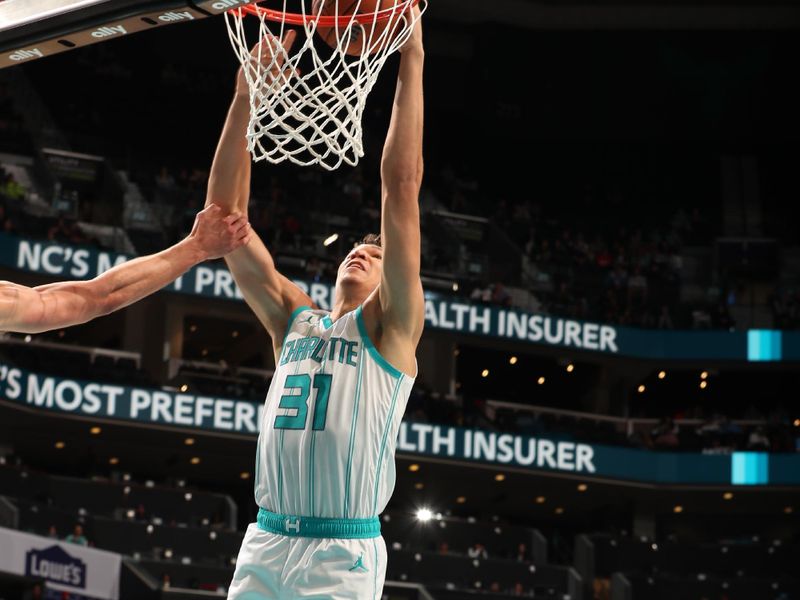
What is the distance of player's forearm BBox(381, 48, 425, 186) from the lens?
215 inches

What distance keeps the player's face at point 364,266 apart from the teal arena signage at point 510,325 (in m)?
18.3

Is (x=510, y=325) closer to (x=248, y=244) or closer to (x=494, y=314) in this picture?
(x=494, y=314)

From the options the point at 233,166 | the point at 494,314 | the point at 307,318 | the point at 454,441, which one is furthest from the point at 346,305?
the point at 494,314

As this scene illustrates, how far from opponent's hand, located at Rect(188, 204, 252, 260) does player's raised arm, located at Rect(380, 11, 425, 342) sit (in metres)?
0.61

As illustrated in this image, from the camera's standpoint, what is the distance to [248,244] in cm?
578

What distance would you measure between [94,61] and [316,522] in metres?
29.1

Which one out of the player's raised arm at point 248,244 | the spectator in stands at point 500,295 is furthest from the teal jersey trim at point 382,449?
the spectator in stands at point 500,295

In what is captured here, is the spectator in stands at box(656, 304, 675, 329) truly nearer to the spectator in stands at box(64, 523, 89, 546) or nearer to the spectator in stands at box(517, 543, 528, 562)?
the spectator in stands at box(517, 543, 528, 562)

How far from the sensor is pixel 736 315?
3059 cm

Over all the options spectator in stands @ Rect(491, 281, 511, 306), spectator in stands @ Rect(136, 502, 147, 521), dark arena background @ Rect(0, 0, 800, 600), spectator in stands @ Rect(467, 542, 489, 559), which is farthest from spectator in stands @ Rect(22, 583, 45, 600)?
spectator in stands @ Rect(491, 281, 511, 306)

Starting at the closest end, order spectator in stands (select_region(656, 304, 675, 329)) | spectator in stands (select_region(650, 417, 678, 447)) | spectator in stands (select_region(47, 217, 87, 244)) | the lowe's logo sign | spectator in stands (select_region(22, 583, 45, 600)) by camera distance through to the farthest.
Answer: spectator in stands (select_region(22, 583, 45, 600)), the lowe's logo sign, spectator in stands (select_region(47, 217, 87, 244)), spectator in stands (select_region(650, 417, 678, 447)), spectator in stands (select_region(656, 304, 675, 329))

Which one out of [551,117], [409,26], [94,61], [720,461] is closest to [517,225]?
[551,117]

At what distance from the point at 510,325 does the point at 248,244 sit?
22.1 metres

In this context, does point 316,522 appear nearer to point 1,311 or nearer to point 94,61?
point 1,311
